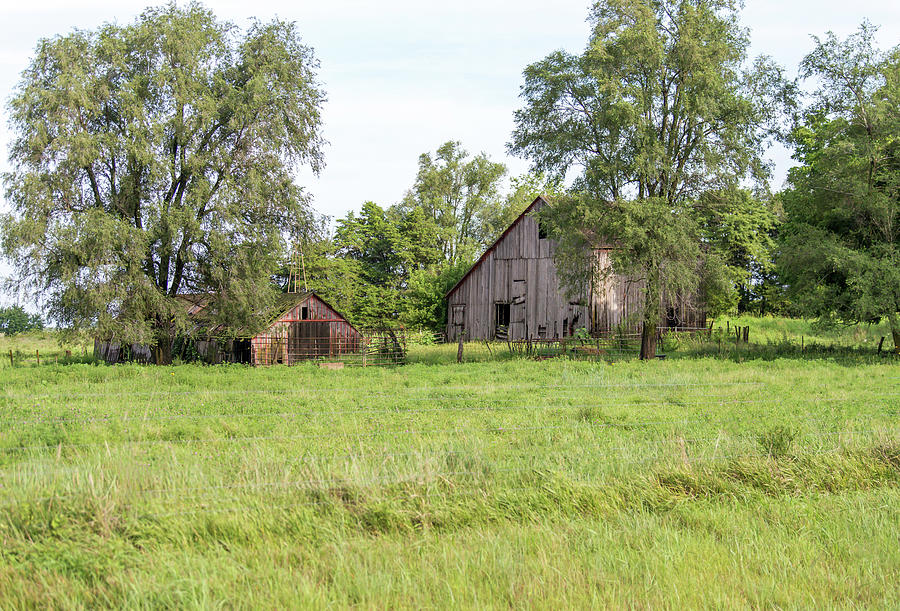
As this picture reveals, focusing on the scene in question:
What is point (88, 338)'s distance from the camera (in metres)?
25.8

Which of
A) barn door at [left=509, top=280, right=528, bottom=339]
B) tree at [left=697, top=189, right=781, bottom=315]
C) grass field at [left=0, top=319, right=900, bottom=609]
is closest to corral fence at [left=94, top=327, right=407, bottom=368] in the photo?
barn door at [left=509, top=280, right=528, bottom=339]

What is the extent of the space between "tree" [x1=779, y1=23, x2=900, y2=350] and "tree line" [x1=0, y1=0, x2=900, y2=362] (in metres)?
0.08

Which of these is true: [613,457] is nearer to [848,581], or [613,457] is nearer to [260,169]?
[848,581]

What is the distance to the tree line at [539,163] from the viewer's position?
2459 cm

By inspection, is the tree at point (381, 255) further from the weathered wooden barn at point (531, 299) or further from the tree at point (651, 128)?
the tree at point (651, 128)

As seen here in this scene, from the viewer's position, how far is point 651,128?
2539 cm

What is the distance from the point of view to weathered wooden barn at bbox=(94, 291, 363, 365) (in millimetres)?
30594

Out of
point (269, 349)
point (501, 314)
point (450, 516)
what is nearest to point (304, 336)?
point (269, 349)

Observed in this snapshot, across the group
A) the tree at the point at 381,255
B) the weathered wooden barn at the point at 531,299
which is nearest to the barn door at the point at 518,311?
the weathered wooden barn at the point at 531,299

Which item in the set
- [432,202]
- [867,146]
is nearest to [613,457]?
[867,146]

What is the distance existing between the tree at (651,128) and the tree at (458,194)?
33.9 m

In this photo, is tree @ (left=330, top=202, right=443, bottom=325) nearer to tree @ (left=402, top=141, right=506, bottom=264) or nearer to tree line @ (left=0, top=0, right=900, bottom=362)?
tree @ (left=402, top=141, right=506, bottom=264)

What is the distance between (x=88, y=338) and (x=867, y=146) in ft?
98.7

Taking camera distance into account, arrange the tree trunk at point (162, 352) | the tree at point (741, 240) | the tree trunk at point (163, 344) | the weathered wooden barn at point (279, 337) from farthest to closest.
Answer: the weathered wooden barn at point (279, 337), the tree trunk at point (162, 352), the tree trunk at point (163, 344), the tree at point (741, 240)
